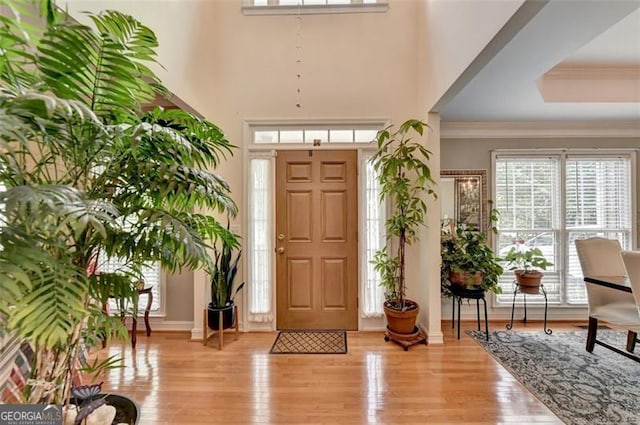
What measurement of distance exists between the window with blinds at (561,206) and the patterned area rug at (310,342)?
2069mm

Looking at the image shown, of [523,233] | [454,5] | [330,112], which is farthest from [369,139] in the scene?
[523,233]

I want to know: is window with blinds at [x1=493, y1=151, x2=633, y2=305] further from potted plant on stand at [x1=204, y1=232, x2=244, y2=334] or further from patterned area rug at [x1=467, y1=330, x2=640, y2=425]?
potted plant on stand at [x1=204, y1=232, x2=244, y2=334]

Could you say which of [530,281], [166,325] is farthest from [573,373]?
[166,325]

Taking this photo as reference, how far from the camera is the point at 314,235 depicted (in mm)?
3438

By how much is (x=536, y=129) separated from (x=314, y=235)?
2.93 metres

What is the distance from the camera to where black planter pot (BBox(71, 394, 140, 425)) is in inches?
50.1

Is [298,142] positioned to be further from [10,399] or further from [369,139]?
[10,399]

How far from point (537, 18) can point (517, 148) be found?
2.38m

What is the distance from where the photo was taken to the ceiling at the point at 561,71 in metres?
1.66

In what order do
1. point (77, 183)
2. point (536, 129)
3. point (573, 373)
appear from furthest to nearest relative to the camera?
A: point (536, 129), point (573, 373), point (77, 183)

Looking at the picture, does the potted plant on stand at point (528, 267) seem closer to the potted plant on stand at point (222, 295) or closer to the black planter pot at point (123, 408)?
the potted plant on stand at point (222, 295)

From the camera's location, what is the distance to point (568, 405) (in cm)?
207

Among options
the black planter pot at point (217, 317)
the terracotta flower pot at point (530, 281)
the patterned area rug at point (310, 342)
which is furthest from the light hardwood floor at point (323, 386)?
the terracotta flower pot at point (530, 281)

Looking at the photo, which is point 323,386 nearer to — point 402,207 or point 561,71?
point 402,207
